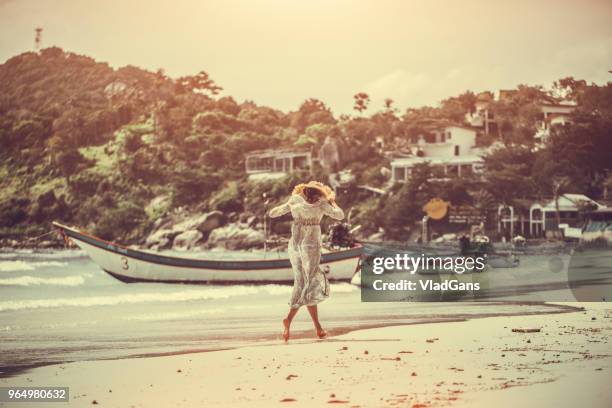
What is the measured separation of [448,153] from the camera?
34.8 ft

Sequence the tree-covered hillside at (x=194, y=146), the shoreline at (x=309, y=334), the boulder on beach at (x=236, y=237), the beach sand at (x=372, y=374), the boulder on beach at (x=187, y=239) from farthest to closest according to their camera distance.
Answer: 1. the boulder on beach at (x=187, y=239)
2. the boulder on beach at (x=236, y=237)
3. the tree-covered hillside at (x=194, y=146)
4. the shoreline at (x=309, y=334)
5. the beach sand at (x=372, y=374)

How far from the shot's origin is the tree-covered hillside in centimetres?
941

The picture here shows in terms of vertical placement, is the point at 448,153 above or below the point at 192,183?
above

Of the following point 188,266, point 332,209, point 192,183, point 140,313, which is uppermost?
point 192,183

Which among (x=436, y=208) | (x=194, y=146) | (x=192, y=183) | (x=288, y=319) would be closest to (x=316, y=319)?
(x=288, y=319)

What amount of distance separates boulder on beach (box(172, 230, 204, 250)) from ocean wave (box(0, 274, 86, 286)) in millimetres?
1431

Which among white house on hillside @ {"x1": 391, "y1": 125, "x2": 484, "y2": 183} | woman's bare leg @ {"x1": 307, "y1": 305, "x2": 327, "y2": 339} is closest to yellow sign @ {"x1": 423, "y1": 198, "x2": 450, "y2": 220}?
white house on hillside @ {"x1": 391, "y1": 125, "x2": 484, "y2": 183}

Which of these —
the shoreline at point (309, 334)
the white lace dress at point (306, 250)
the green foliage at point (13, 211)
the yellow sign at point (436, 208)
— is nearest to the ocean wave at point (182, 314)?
the shoreline at point (309, 334)

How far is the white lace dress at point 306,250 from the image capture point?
461cm

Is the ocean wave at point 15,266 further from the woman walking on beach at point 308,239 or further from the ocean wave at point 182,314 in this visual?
the woman walking on beach at point 308,239

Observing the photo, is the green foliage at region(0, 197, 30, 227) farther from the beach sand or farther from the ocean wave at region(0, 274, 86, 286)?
the beach sand

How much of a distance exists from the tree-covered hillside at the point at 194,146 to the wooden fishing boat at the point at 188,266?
1.75 feet

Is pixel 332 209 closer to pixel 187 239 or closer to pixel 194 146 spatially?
pixel 194 146

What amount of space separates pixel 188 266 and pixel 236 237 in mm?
1194
